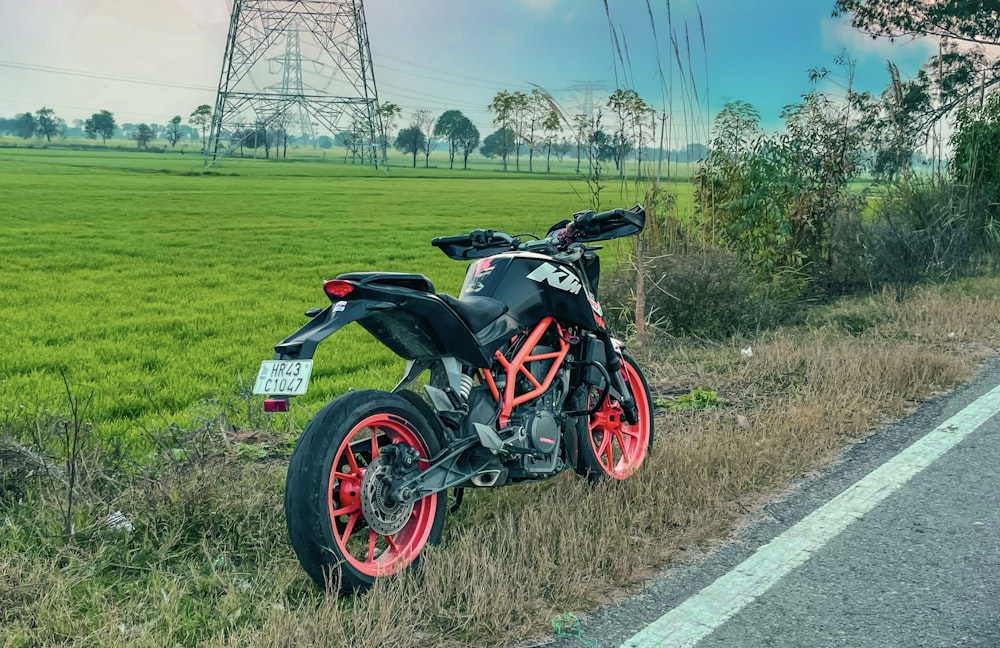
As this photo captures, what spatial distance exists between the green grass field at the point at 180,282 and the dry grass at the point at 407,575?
5.46 ft

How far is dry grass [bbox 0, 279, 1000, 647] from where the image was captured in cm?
299

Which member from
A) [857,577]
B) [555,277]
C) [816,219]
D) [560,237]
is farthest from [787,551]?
[816,219]

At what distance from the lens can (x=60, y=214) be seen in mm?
25453

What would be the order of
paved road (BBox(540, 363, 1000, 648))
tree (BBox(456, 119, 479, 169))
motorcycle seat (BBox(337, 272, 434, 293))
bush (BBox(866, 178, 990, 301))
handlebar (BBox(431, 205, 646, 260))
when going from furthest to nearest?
tree (BBox(456, 119, 479, 169)) → bush (BBox(866, 178, 990, 301)) → handlebar (BBox(431, 205, 646, 260)) → motorcycle seat (BBox(337, 272, 434, 293)) → paved road (BBox(540, 363, 1000, 648))

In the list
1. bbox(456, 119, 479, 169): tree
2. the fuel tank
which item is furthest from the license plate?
bbox(456, 119, 479, 169): tree

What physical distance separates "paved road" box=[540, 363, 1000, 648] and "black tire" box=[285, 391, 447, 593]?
751 millimetres

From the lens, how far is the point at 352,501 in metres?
3.28

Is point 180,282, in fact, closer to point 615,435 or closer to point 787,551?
point 615,435

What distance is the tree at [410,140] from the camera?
93.3m

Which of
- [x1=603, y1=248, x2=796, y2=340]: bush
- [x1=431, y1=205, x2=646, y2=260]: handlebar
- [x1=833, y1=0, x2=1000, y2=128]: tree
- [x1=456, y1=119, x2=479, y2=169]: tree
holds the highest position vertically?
[x1=456, y1=119, x2=479, y2=169]: tree

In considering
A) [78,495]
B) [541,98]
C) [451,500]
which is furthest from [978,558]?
[541,98]

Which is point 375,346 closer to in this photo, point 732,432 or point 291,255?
point 732,432

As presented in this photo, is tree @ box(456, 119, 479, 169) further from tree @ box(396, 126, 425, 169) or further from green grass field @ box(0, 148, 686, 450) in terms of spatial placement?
green grass field @ box(0, 148, 686, 450)

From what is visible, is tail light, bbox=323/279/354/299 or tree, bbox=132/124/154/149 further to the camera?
tree, bbox=132/124/154/149
